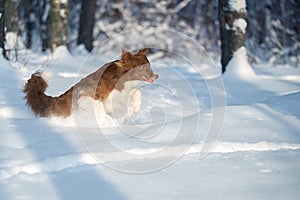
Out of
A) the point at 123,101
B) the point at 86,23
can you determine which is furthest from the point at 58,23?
the point at 123,101

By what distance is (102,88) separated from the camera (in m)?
6.13

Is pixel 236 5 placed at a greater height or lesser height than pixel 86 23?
greater

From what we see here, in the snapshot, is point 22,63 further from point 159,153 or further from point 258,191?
point 258,191

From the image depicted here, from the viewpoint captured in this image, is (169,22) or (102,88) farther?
(169,22)

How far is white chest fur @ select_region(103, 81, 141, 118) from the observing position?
20.3 ft

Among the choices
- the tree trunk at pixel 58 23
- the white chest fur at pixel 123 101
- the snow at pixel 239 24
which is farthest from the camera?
the tree trunk at pixel 58 23

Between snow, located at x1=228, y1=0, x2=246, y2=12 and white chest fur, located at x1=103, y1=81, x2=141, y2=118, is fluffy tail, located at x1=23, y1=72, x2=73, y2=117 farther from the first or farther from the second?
snow, located at x1=228, y1=0, x2=246, y2=12

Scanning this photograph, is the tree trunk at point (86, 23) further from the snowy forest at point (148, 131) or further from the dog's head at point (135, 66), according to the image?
the dog's head at point (135, 66)

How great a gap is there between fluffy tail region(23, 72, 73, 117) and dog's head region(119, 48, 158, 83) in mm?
741

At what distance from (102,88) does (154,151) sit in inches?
60.8

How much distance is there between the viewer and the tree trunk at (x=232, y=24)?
9914 mm

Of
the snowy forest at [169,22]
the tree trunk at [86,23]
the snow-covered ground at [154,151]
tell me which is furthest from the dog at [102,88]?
the tree trunk at [86,23]

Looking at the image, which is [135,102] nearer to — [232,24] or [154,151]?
[154,151]

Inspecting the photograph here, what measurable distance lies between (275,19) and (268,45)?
1493mm
